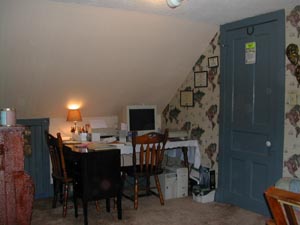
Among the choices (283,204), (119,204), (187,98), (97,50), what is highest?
(97,50)

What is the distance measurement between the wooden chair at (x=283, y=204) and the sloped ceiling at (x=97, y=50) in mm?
2030

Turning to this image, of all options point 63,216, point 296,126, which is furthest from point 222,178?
point 63,216

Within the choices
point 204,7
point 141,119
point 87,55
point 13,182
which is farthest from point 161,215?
point 204,7

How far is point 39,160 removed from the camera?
4.32m

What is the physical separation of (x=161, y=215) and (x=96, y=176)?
84cm

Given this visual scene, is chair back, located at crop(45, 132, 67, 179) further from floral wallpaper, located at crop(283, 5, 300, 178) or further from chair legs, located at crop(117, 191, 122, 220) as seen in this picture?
floral wallpaper, located at crop(283, 5, 300, 178)

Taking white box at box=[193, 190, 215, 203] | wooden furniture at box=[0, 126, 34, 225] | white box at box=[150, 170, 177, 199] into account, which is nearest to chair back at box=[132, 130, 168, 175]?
white box at box=[150, 170, 177, 199]

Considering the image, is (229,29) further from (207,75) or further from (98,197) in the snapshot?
(98,197)

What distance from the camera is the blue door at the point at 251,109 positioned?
11.5 ft

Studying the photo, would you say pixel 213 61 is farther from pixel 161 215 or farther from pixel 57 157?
pixel 57 157

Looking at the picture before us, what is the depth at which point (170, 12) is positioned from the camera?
3.52 metres

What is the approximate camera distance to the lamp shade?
168 inches

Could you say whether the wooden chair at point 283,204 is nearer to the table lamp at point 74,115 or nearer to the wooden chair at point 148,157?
the wooden chair at point 148,157

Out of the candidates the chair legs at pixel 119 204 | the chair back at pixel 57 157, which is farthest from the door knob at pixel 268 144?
the chair back at pixel 57 157
